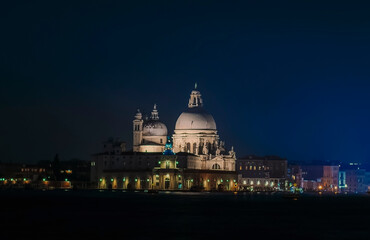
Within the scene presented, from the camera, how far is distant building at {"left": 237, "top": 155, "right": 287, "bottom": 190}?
620ft

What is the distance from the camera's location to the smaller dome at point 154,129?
172750 mm

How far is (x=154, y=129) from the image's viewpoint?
173 m

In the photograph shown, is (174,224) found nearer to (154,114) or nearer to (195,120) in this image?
(195,120)

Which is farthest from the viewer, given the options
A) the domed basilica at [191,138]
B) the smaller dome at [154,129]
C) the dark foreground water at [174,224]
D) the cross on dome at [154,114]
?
the cross on dome at [154,114]

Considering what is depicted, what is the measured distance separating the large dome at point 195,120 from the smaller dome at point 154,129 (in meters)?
2.91

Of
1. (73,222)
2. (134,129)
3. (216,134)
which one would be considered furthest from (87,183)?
(73,222)

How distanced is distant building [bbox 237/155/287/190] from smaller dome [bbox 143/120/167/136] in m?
23.6

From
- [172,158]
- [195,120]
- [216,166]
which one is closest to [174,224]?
[172,158]

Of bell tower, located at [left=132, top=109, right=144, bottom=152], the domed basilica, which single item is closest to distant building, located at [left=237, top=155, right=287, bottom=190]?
the domed basilica

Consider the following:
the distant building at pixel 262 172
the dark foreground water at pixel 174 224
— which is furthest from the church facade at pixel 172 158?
the dark foreground water at pixel 174 224

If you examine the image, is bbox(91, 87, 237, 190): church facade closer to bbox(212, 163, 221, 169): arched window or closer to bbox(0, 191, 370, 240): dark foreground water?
bbox(212, 163, 221, 169): arched window

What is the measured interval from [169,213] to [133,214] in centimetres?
399

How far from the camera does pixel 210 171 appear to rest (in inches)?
6417

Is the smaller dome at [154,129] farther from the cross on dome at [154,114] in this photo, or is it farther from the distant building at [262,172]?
the distant building at [262,172]
